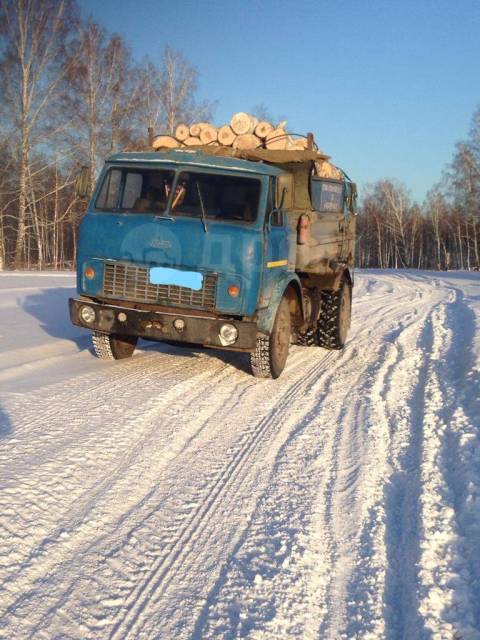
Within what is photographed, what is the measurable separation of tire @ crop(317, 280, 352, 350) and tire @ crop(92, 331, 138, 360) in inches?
110

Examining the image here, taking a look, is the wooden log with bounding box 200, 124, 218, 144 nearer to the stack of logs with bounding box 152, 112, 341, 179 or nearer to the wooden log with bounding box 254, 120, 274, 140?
the stack of logs with bounding box 152, 112, 341, 179

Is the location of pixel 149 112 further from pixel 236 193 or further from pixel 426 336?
pixel 236 193

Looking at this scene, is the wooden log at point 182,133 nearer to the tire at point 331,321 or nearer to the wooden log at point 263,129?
the wooden log at point 263,129

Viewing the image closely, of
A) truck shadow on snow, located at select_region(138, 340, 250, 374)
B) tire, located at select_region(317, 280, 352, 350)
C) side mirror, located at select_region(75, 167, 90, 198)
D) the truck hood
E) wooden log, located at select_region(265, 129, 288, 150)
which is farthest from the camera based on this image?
tire, located at select_region(317, 280, 352, 350)

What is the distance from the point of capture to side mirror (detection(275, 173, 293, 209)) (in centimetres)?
633

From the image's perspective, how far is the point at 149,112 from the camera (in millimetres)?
26141

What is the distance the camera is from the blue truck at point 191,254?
227 inches

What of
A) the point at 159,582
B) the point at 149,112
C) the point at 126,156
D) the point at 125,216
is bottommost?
the point at 159,582

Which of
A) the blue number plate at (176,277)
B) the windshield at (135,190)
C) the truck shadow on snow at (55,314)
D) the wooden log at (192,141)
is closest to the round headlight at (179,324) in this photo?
the blue number plate at (176,277)

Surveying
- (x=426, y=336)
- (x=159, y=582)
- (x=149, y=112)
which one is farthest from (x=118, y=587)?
(x=149, y=112)

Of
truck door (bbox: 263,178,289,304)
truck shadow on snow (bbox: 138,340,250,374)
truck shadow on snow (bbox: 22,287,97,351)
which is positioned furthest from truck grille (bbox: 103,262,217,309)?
truck shadow on snow (bbox: 22,287,97,351)

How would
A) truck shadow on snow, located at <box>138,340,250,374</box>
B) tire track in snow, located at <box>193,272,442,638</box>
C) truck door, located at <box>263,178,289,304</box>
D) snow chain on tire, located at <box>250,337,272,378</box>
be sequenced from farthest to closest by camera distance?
1. truck shadow on snow, located at <box>138,340,250,374</box>
2. snow chain on tire, located at <box>250,337,272,378</box>
3. truck door, located at <box>263,178,289,304</box>
4. tire track in snow, located at <box>193,272,442,638</box>

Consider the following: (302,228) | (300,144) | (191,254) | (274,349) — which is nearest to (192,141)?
(300,144)

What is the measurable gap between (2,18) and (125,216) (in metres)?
20.3
